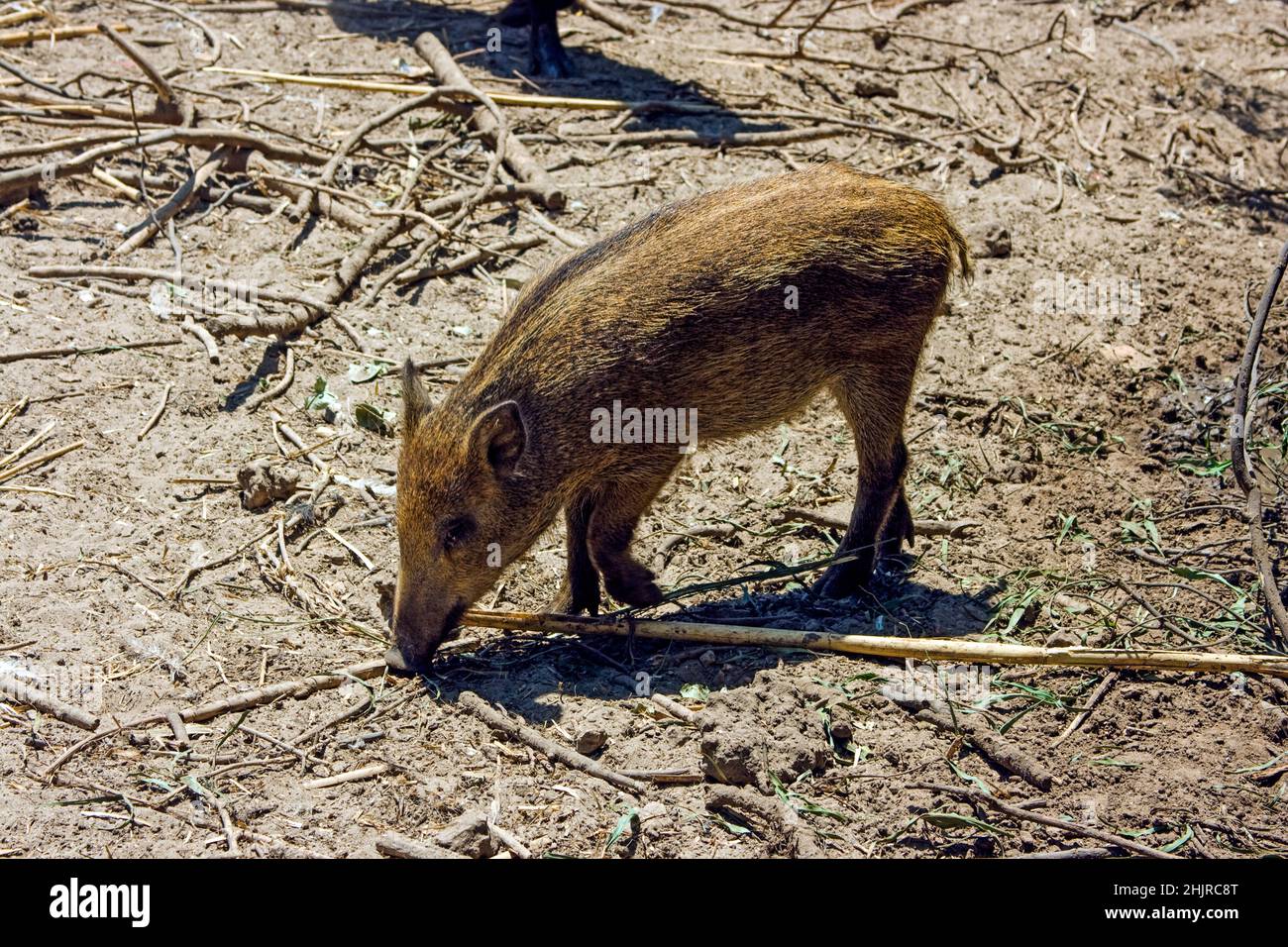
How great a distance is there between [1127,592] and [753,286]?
2015 mm

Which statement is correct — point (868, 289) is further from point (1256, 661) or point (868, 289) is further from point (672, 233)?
point (1256, 661)

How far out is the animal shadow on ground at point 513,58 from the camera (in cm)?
904

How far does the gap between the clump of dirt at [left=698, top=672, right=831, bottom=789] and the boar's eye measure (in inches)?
46.2

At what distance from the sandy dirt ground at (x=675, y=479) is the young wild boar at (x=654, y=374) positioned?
43 cm

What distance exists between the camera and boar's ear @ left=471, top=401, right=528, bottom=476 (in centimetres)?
A: 484

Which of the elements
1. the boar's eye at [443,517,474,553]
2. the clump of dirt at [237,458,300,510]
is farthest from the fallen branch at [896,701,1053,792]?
the clump of dirt at [237,458,300,510]

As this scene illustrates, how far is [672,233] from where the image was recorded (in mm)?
5285

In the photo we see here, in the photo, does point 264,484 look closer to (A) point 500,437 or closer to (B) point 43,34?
(A) point 500,437

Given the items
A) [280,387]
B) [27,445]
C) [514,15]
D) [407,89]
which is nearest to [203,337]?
[280,387]

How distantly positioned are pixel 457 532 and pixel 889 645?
5.65 feet

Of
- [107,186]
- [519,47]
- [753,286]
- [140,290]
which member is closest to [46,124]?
[107,186]

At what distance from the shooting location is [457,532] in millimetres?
4984

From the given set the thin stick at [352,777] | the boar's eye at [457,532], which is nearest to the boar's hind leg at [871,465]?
the boar's eye at [457,532]

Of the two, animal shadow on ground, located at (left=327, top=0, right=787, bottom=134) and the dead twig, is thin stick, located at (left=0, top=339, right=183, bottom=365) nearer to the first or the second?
animal shadow on ground, located at (left=327, top=0, right=787, bottom=134)
